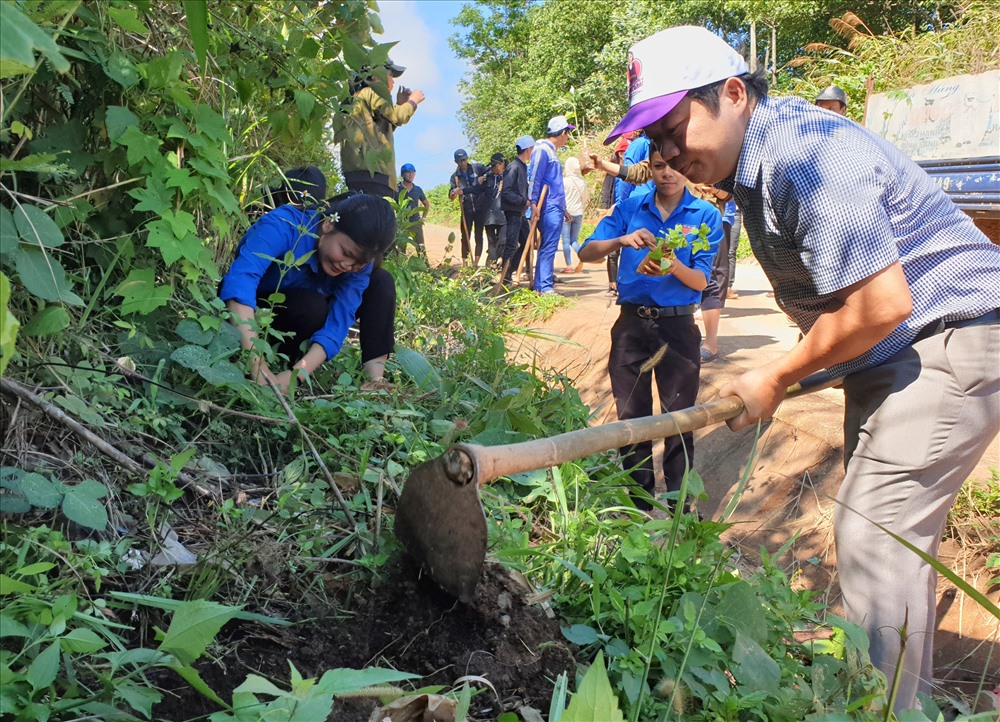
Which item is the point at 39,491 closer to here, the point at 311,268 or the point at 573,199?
the point at 311,268

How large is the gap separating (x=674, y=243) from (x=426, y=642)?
89.1 inches

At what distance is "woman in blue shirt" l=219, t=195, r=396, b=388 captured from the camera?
285 cm

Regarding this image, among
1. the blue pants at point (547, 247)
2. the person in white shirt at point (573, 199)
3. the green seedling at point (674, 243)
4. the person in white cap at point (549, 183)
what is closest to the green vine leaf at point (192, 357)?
the green seedling at point (674, 243)

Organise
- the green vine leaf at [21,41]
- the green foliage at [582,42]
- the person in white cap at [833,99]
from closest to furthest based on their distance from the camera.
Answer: the green vine leaf at [21,41]
the person in white cap at [833,99]
the green foliage at [582,42]

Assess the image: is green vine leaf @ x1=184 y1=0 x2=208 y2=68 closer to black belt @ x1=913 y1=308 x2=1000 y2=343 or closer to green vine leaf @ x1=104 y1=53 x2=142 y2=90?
green vine leaf @ x1=104 y1=53 x2=142 y2=90

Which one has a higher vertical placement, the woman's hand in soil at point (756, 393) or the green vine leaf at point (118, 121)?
the green vine leaf at point (118, 121)

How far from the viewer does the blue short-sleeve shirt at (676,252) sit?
379cm

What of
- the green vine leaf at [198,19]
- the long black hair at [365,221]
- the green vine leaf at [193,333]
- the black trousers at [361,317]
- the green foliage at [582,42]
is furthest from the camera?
the green foliage at [582,42]

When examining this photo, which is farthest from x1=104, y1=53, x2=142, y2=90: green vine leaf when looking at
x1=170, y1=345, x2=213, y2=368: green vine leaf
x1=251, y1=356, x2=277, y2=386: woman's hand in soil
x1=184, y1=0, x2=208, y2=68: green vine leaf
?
x1=184, y1=0, x2=208, y2=68: green vine leaf

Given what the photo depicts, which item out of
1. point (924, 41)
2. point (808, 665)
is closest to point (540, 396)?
point (808, 665)

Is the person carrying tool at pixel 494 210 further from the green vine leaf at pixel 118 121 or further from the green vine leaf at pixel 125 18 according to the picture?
the green vine leaf at pixel 125 18

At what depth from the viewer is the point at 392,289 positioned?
141 inches

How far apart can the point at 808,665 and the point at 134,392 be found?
2.02 meters

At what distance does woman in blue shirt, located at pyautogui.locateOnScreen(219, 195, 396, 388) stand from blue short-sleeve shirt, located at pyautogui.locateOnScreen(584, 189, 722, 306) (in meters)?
1.24
